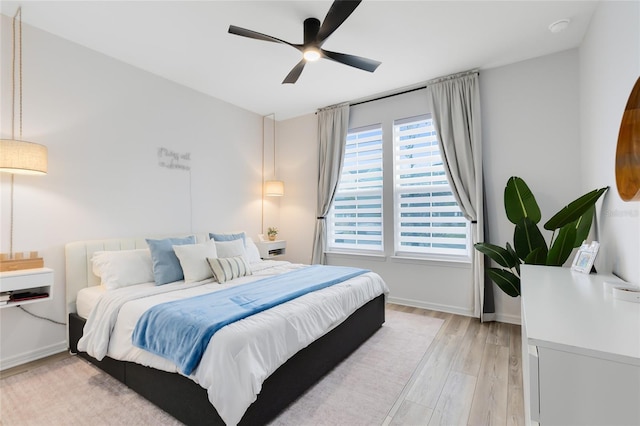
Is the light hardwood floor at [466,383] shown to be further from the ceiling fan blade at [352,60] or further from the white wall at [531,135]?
the ceiling fan blade at [352,60]

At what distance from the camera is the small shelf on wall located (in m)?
1.51

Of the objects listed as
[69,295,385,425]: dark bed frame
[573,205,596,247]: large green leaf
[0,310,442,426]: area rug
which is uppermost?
[573,205,596,247]: large green leaf

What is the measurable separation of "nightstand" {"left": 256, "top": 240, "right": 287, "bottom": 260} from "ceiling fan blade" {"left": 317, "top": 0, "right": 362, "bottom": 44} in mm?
3157

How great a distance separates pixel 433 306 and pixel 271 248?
8.24 feet

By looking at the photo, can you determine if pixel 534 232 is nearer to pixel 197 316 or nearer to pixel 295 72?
pixel 295 72

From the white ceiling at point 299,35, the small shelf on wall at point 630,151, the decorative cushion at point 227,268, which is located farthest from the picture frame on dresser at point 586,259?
the decorative cushion at point 227,268

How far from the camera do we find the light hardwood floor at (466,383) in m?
1.85

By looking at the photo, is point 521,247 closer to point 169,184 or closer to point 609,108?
point 609,108

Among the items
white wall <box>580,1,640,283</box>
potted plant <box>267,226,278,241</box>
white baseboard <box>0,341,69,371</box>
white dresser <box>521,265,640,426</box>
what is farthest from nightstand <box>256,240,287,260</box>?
white dresser <box>521,265,640,426</box>

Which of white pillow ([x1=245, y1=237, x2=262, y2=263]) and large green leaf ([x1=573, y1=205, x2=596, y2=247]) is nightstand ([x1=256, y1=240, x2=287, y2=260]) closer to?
white pillow ([x1=245, y1=237, x2=262, y2=263])

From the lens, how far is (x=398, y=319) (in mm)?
3547

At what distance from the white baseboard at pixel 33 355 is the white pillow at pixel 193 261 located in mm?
1288

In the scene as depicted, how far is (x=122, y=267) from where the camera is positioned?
2.73 metres

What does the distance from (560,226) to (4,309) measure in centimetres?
459
